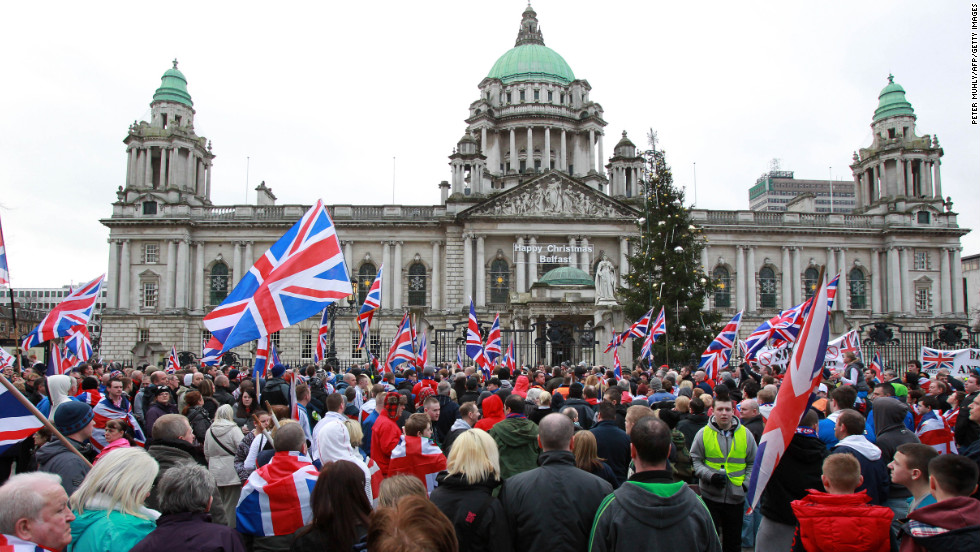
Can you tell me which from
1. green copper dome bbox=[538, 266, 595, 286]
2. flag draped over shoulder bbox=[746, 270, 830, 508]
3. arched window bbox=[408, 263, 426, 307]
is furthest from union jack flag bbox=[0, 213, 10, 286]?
arched window bbox=[408, 263, 426, 307]

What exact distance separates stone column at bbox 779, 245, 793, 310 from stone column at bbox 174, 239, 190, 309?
1779 inches

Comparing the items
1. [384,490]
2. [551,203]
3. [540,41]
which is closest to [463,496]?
[384,490]

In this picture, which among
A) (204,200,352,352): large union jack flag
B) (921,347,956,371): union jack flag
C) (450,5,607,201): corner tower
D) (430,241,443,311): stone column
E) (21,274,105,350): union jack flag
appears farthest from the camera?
(450,5,607,201): corner tower

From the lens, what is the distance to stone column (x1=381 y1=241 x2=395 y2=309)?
178 ft

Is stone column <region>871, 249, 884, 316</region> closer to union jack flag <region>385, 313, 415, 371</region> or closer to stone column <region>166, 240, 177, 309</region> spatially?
union jack flag <region>385, 313, 415, 371</region>

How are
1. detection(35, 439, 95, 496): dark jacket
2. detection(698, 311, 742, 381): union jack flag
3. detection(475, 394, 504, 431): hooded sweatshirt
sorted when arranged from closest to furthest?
detection(35, 439, 95, 496): dark jacket, detection(475, 394, 504, 431): hooded sweatshirt, detection(698, 311, 742, 381): union jack flag

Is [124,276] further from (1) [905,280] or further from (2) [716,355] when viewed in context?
(1) [905,280]

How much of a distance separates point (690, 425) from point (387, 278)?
4690cm

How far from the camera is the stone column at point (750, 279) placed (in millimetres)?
56625

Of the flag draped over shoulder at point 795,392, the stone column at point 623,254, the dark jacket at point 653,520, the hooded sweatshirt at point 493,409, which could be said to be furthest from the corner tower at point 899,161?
the dark jacket at point 653,520

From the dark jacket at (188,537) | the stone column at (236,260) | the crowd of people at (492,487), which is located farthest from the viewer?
the stone column at (236,260)

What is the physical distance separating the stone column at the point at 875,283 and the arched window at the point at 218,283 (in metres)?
50.2

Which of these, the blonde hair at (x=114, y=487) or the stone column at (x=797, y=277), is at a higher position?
the stone column at (x=797, y=277)

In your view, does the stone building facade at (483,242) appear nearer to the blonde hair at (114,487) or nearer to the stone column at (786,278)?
the stone column at (786,278)
